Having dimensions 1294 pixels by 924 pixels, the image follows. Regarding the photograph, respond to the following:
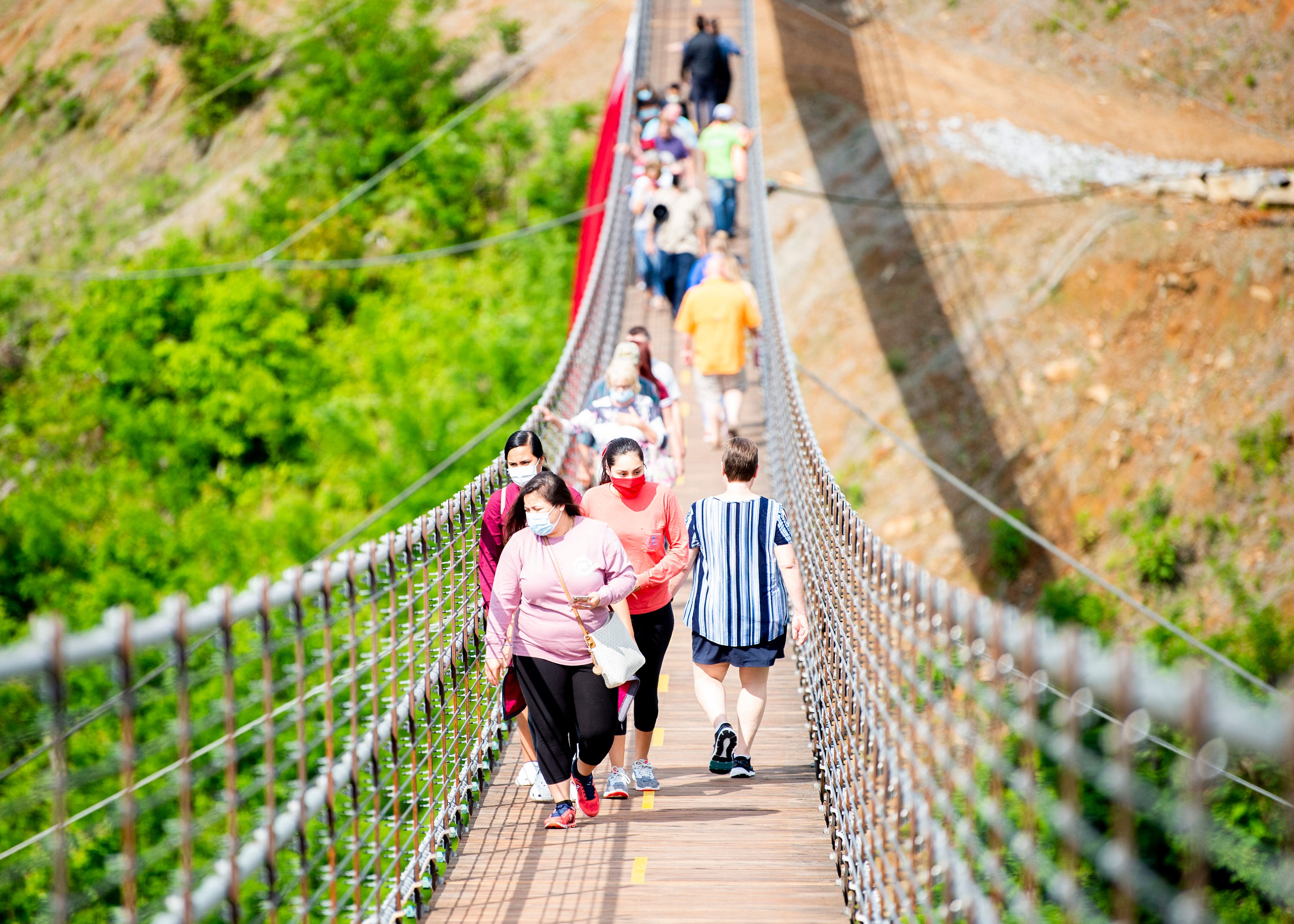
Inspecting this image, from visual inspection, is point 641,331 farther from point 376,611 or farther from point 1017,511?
point 1017,511

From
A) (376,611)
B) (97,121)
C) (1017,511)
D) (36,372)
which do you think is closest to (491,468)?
(376,611)

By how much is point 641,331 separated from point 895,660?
11.6ft

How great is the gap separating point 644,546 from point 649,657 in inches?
15.3

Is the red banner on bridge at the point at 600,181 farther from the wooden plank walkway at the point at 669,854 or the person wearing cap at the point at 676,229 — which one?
the wooden plank walkway at the point at 669,854

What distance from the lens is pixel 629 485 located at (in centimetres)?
397

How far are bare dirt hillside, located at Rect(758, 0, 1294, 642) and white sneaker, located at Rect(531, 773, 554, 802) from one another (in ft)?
33.0

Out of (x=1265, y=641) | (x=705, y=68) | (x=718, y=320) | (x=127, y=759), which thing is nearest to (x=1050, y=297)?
(x=1265, y=641)

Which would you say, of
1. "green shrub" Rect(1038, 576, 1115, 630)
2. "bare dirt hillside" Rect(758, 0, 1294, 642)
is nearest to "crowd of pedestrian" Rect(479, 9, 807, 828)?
"green shrub" Rect(1038, 576, 1115, 630)

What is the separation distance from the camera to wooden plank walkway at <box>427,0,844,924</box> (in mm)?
3414

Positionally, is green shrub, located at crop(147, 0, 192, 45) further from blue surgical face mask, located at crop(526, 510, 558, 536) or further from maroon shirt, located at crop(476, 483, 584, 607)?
blue surgical face mask, located at crop(526, 510, 558, 536)

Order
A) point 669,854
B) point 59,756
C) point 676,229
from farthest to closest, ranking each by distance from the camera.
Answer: point 676,229
point 669,854
point 59,756

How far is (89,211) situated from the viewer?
25.6 m

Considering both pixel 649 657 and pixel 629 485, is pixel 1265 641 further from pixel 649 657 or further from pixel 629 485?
pixel 629 485

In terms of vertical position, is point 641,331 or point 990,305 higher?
point 641,331
